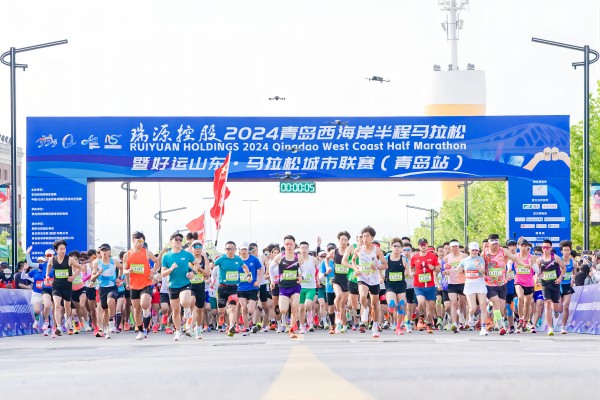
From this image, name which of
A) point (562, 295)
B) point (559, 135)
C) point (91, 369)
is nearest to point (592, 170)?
point (559, 135)

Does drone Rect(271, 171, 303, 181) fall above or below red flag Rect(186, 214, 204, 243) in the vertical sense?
above

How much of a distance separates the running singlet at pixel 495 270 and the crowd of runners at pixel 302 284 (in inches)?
0.7

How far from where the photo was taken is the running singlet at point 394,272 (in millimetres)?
25141

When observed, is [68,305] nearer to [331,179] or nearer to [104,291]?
[104,291]

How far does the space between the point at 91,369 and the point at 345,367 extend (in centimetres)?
237

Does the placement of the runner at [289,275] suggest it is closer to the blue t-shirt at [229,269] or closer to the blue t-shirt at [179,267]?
the blue t-shirt at [229,269]

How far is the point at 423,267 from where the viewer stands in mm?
A: 27094

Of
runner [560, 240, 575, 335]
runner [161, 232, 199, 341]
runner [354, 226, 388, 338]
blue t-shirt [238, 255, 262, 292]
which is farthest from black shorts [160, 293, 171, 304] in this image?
runner [560, 240, 575, 335]

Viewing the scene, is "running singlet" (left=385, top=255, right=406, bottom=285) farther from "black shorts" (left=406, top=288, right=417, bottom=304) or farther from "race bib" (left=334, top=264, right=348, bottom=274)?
"black shorts" (left=406, top=288, right=417, bottom=304)

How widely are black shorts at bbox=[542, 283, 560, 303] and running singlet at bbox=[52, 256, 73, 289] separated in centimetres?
916

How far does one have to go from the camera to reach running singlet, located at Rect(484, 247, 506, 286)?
25.5 m

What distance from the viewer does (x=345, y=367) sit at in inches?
440

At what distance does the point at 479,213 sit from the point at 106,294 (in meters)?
66.2

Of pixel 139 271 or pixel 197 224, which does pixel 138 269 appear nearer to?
pixel 139 271
